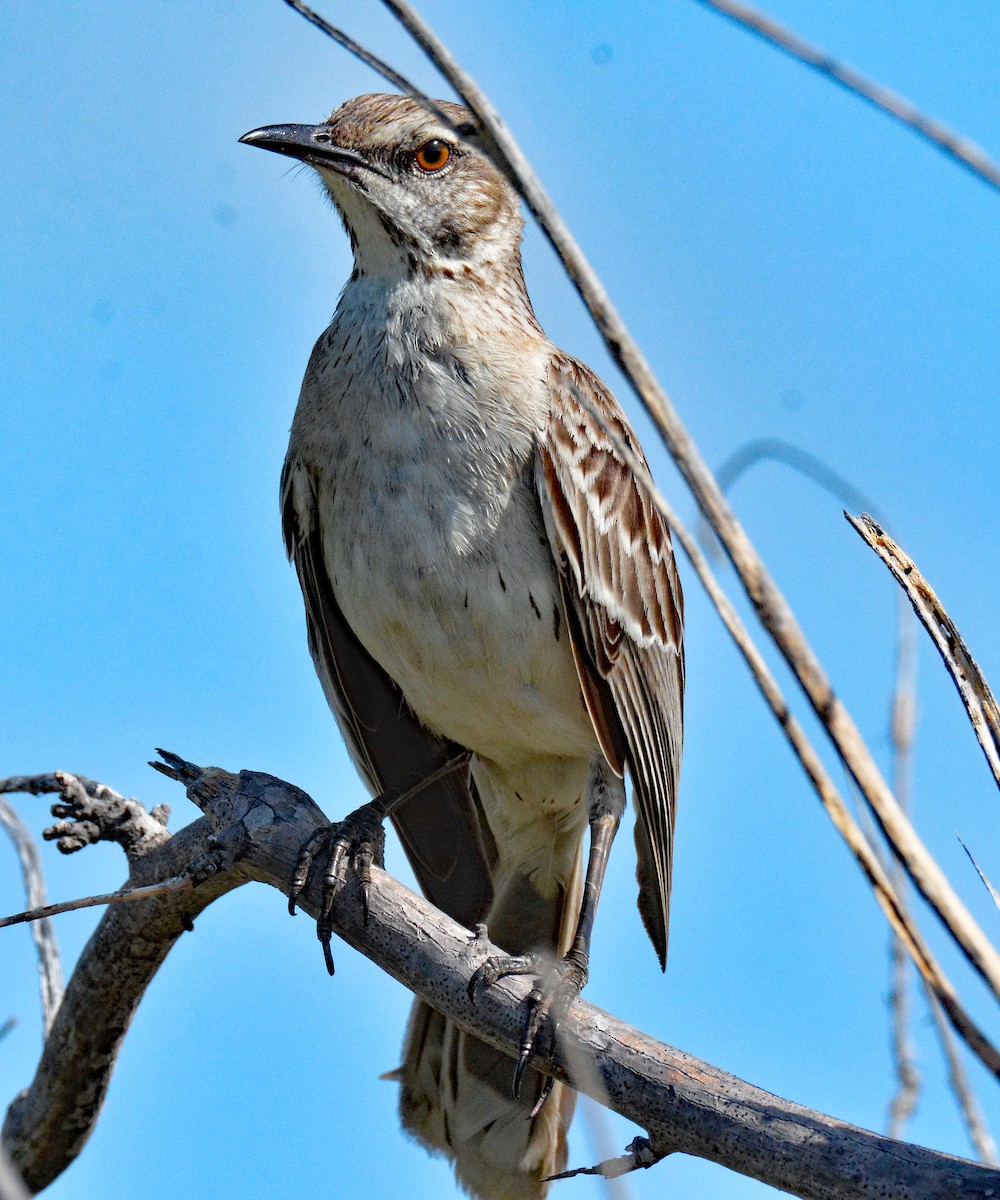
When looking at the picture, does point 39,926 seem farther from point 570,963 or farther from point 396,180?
point 396,180

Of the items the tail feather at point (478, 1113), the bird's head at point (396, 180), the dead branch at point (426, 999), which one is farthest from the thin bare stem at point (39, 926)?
the bird's head at point (396, 180)

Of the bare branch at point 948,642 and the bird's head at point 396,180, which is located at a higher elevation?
the bird's head at point 396,180

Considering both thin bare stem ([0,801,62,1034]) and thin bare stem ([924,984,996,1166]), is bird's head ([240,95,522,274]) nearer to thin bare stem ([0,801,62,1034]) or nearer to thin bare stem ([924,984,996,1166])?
thin bare stem ([0,801,62,1034])

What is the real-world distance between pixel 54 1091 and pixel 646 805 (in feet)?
7.68

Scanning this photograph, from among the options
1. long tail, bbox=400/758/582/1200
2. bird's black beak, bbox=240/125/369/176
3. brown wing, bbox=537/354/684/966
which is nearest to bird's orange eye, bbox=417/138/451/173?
bird's black beak, bbox=240/125/369/176

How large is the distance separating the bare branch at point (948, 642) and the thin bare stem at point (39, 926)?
2.79 meters

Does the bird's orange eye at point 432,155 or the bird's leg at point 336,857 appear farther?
the bird's orange eye at point 432,155

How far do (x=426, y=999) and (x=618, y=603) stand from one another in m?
1.79

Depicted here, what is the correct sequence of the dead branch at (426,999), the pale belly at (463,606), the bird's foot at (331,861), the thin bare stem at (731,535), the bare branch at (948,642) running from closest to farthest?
the thin bare stem at (731,535)
the bare branch at (948,642)
the dead branch at (426,999)
the bird's foot at (331,861)
the pale belly at (463,606)

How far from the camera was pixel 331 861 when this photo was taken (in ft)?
13.2

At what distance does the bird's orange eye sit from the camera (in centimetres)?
503

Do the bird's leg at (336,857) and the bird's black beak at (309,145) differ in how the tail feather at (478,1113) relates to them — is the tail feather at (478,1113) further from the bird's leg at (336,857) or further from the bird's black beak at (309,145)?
the bird's black beak at (309,145)

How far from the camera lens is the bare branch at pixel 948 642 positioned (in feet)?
7.45

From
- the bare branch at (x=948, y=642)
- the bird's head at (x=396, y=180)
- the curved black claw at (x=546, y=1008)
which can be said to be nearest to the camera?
the bare branch at (x=948, y=642)
